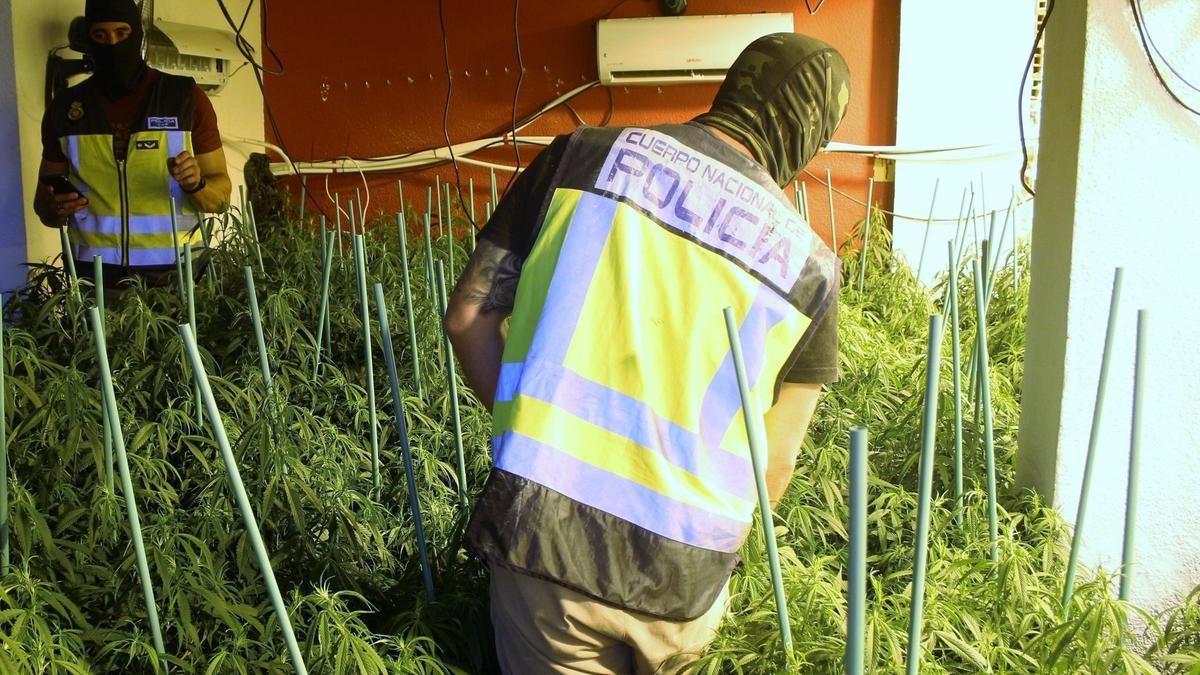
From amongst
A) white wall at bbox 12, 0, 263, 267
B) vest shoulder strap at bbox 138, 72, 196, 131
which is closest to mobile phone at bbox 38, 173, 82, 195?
vest shoulder strap at bbox 138, 72, 196, 131

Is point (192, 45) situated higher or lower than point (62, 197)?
higher

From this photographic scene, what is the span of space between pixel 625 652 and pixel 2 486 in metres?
0.91

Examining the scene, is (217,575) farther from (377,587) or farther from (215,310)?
(215,310)

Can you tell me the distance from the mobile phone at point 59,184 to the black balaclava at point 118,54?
281 millimetres

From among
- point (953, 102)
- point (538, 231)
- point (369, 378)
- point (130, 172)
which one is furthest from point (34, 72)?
point (953, 102)

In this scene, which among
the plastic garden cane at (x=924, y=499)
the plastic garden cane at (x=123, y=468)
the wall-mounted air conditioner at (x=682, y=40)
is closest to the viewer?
the plastic garden cane at (x=924, y=499)

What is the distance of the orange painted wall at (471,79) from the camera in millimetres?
5137

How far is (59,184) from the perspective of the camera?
310 cm

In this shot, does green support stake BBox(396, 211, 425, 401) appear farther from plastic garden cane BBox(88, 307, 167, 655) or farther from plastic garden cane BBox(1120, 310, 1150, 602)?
plastic garden cane BBox(1120, 310, 1150, 602)

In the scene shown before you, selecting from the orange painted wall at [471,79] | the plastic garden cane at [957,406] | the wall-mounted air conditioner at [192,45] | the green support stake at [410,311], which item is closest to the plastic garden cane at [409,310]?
the green support stake at [410,311]

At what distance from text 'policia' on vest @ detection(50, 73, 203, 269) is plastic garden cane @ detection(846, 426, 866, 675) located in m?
2.56

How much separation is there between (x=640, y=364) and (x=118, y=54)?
2362 mm

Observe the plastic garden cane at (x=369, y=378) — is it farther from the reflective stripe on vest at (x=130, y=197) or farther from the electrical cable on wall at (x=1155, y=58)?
the electrical cable on wall at (x=1155, y=58)

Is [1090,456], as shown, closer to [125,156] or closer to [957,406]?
[957,406]
